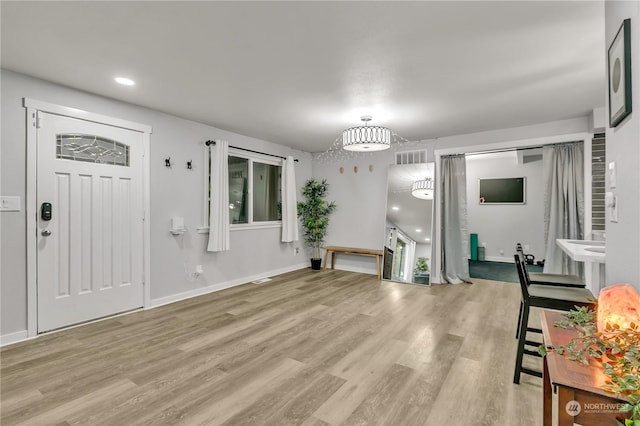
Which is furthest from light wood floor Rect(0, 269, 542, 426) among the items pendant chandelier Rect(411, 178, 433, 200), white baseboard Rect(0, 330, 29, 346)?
pendant chandelier Rect(411, 178, 433, 200)

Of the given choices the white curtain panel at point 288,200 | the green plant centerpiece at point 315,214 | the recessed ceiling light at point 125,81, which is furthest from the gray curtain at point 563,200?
the recessed ceiling light at point 125,81

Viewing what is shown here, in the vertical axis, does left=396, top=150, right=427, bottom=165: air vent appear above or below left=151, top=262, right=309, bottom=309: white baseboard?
above

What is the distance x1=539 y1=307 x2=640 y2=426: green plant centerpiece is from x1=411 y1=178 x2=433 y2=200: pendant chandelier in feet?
13.4

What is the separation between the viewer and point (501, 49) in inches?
89.7

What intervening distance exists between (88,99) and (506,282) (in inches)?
251

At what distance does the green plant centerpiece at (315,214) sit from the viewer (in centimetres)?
600

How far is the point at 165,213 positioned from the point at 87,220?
2.74 feet

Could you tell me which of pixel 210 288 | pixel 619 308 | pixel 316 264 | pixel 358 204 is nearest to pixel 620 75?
pixel 619 308

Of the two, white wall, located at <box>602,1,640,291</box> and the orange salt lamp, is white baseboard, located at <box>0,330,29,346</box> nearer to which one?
the orange salt lamp

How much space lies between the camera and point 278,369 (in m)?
2.29

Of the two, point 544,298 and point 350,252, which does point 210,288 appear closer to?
point 350,252

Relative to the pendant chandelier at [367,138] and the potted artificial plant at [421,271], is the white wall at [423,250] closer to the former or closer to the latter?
the potted artificial plant at [421,271]

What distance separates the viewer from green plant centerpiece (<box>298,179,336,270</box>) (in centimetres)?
600

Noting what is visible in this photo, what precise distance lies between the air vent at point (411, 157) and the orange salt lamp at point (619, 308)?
4449 millimetres
